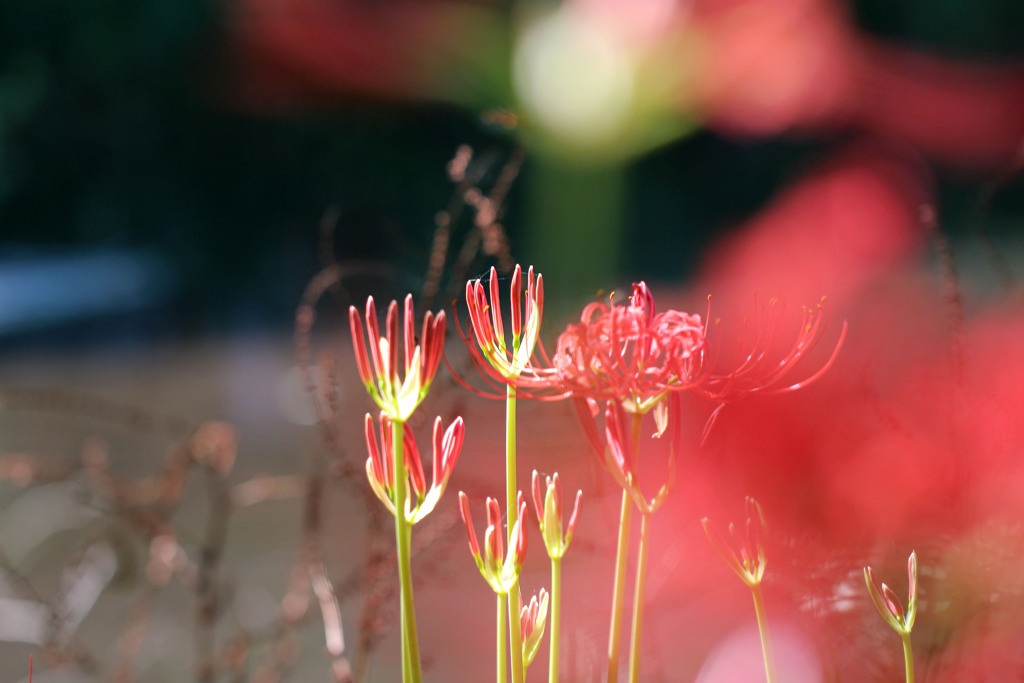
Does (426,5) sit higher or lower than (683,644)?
higher

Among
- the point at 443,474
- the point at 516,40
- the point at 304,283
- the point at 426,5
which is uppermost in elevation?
the point at 426,5

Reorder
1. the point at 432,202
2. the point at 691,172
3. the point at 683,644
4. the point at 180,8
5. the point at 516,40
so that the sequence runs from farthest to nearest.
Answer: the point at 180,8 < the point at 516,40 < the point at 432,202 < the point at 691,172 < the point at 683,644

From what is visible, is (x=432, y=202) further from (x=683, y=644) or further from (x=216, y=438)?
(x=683, y=644)

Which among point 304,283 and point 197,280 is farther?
point 197,280

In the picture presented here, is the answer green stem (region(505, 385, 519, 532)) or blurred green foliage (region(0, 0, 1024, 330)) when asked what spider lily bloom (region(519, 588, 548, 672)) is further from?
blurred green foliage (region(0, 0, 1024, 330))

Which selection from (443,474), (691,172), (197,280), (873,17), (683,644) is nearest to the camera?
(443,474)

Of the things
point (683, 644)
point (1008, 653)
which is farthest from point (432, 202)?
point (1008, 653)

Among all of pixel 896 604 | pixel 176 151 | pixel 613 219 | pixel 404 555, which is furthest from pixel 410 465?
pixel 176 151
